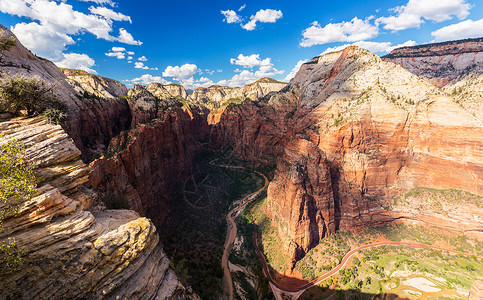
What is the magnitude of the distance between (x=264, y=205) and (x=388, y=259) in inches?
1272

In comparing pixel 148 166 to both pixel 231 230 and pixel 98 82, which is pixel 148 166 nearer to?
pixel 231 230

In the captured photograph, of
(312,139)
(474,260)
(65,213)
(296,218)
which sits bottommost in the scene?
(474,260)

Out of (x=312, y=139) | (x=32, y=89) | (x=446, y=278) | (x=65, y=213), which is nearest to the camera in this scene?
(x=65, y=213)

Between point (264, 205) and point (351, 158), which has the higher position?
point (351, 158)

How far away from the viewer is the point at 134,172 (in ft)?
134

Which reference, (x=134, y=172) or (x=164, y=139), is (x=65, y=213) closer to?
(x=134, y=172)

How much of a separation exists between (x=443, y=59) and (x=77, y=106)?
161m

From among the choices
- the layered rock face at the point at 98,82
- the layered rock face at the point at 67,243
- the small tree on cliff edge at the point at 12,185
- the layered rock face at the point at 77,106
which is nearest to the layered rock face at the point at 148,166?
the layered rock face at the point at 77,106

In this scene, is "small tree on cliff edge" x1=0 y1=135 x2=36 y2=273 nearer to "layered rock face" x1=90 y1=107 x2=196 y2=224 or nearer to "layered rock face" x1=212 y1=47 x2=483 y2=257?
"layered rock face" x1=90 y1=107 x2=196 y2=224

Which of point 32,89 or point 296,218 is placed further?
point 296,218

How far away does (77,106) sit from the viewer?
34719 mm

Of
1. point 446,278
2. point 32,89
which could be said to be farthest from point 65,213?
point 446,278

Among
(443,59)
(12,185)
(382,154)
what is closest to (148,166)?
(12,185)

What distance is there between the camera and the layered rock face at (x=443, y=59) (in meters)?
85.8
